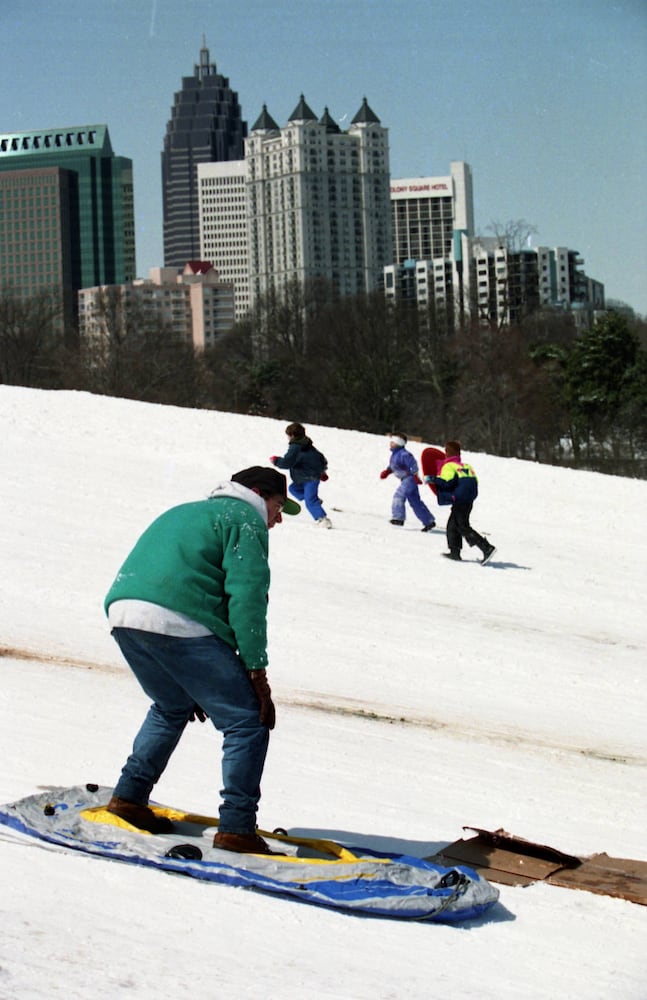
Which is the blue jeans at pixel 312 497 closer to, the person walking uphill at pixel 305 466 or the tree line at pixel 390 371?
the person walking uphill at pixel 305 466

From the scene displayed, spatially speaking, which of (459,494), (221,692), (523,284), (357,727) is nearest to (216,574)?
(221,692)

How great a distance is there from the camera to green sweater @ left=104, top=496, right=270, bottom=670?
5430 millimetres

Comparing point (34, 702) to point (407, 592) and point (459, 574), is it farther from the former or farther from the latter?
point (459, 574)

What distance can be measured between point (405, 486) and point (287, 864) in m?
14.8

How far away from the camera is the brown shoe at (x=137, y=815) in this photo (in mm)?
5836

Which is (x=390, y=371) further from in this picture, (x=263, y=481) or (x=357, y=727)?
(x=263, y=481)

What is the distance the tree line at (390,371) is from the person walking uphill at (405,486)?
105ft

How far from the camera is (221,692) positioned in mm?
5484

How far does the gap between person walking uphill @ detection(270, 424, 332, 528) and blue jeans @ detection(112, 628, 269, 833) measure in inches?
512

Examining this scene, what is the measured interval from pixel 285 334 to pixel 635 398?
Result: 32765 mm

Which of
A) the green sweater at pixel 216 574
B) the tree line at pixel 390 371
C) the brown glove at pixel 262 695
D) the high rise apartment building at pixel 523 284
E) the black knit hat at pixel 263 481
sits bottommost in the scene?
the brown glove at pixel 262 695

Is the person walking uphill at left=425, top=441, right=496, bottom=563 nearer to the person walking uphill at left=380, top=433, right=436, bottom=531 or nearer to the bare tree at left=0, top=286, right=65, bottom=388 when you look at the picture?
the person walking uphill at left=380, top=433, right=436, bottom=531

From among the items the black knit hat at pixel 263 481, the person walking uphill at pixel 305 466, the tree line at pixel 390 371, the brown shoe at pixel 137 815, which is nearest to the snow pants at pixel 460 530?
the person walking uphill at pixel 305 466

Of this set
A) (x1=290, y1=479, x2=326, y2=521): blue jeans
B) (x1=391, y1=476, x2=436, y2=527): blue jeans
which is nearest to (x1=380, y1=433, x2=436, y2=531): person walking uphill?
(x1=391, y1=476, x2=436, y2=527): blue jeans
